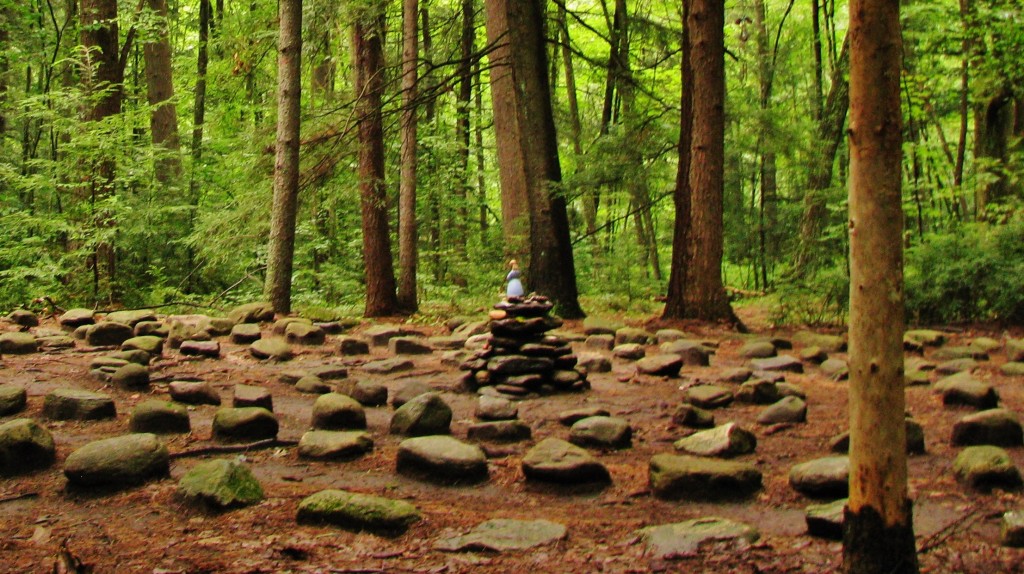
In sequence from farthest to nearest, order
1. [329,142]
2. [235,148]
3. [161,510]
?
[235,148] → [329,142] → [161,510]

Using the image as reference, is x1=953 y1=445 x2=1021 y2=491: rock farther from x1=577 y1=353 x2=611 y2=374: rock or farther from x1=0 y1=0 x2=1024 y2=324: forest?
x1=0 y1=0 x2=1024 y2=324: forest

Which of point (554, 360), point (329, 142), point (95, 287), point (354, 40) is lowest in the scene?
point (554, 360)

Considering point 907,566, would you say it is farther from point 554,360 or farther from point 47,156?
point 47,156

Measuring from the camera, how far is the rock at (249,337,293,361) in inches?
339

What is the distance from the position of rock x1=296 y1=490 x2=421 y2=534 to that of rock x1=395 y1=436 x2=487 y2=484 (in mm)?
807

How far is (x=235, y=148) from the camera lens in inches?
593

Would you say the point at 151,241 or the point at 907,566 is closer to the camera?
the point at 907,566

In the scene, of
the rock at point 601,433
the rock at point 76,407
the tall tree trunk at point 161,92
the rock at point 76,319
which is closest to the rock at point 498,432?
the rock at point 601,433

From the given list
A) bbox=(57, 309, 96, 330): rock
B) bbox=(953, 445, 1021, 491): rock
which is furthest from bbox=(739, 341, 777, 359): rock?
bbox=(57, 309, 96, 330): rock

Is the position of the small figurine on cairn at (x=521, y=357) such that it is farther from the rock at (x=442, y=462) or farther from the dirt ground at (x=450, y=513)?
the rock at (x=442, y=462)

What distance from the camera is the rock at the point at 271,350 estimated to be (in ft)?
28.3

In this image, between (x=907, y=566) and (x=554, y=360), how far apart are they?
473 cm

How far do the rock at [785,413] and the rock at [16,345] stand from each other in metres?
6.88

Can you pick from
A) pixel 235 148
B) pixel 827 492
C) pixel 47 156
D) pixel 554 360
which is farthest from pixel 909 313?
pixel 47 156
